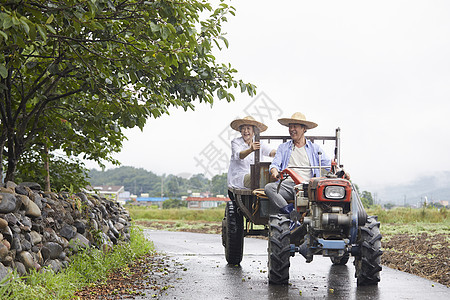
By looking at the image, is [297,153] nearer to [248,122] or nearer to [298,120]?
[298,120]

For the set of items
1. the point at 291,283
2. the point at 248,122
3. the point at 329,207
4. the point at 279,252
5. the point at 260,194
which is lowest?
the point at 291,283

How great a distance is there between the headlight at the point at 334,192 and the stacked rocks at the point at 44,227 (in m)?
3.72

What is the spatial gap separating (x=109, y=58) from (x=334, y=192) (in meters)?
3.41

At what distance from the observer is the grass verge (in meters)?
5.99

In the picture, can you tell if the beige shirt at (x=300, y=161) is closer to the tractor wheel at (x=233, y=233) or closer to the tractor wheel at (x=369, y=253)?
the tractor wheel at (x=369, y=253)

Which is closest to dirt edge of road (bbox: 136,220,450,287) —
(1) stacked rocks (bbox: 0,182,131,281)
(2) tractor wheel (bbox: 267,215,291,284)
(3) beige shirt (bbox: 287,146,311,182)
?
(2) tractor wheel (bbox: 267,215,291,284)

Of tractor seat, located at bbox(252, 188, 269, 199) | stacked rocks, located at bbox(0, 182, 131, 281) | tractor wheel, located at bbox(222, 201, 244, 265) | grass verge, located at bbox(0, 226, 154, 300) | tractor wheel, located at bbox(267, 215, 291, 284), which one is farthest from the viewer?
tractor wheel, located at bbox(222, 201, 244, 265)

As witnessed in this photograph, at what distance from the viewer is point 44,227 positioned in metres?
7.85

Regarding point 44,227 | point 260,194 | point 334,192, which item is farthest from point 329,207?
point 44,227

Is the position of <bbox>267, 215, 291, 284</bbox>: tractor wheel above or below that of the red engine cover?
below

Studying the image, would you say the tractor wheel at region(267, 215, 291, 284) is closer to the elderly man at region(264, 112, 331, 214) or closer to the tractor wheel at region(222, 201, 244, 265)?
the elderly man at region(264, 112, 331, 214)

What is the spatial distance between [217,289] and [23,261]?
2547mm

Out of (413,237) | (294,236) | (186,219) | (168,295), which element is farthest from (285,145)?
(186,219)

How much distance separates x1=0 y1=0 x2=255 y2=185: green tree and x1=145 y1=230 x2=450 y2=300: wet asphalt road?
2.53m
